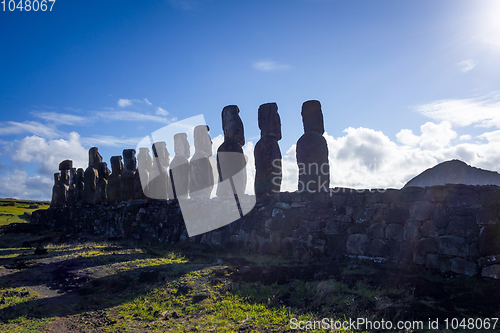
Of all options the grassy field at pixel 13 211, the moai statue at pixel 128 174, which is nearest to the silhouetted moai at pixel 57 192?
the grassy field at pixel 13 211

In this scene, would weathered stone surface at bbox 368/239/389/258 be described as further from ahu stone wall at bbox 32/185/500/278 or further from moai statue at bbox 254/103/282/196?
moai statue at bbox 254/103/282/196

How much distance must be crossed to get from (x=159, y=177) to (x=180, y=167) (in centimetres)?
224

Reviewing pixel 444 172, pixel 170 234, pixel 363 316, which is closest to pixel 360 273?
pixel 363 316

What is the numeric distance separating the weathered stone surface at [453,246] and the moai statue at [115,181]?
17519 millimetres

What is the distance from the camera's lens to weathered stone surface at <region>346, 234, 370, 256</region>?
30.0ft

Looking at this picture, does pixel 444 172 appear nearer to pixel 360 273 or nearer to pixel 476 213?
pixel 476 213

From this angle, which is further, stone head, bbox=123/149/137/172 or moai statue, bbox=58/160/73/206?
moai statue, bbox=58/160/73/206

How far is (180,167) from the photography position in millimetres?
16562

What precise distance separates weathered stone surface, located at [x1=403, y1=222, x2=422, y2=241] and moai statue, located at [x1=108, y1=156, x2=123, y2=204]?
16.7 meters

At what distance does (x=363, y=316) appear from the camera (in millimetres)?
5598

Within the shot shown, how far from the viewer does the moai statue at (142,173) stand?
19094mm

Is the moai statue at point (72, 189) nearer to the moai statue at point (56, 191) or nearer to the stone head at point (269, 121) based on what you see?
the moai statue at point (56, 191)

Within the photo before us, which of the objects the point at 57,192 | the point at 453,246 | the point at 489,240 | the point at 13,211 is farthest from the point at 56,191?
the point at 489,240

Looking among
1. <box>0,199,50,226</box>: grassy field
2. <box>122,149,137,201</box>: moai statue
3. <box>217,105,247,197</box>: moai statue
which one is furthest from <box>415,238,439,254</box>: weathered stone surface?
<box>0,199,50,226</box>: grassy field
